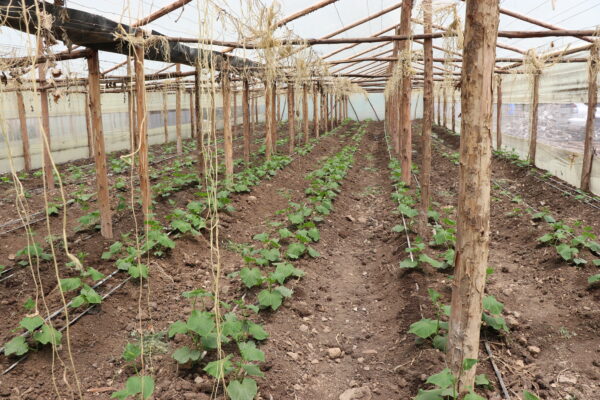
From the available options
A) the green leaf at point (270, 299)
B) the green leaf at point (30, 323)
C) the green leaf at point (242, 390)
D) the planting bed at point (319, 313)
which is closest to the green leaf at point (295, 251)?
the planting bed at point (319, 313)

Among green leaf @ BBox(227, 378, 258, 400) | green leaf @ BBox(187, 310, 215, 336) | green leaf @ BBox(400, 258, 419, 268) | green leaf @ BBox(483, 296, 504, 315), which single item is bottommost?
green leaf @ BBox(227, 378, 258, 400)

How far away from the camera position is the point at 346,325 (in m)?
4.84

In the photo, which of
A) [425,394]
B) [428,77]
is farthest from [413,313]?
[428,77]

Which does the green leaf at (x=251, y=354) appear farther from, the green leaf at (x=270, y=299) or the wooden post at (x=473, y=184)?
the wooden post at (x=473, y=184)

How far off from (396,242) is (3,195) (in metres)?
7.97

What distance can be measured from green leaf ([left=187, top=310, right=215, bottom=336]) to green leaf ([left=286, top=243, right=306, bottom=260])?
2.27m

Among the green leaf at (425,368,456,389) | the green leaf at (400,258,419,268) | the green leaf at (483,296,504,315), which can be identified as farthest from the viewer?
the green leaf at (400,258,419,268)

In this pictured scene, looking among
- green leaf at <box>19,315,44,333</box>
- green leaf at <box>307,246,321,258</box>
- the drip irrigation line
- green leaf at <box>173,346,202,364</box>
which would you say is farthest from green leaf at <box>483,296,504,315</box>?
green leaf at <box>19,315,44,333</box>

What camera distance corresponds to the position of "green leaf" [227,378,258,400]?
3095 mm

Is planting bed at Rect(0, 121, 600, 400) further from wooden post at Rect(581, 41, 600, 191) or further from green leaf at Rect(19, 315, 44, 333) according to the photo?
wooden post at Rect(581, 41, 600, 191)

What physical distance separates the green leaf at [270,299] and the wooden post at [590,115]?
7304 millimetres

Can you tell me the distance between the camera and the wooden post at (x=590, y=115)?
336 inches

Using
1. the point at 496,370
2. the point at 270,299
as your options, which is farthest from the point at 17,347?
the point at 496,370

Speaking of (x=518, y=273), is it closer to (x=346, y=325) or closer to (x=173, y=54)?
(x=346, y=325)
